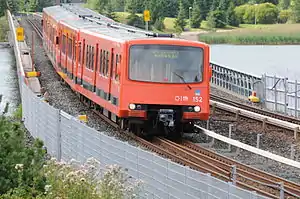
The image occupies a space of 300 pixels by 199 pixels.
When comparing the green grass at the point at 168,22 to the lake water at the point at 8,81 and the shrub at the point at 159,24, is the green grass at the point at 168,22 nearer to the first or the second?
the shrub at the point at 159,24

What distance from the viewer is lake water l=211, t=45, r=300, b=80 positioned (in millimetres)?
56219

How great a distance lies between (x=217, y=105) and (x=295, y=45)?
62987 mm

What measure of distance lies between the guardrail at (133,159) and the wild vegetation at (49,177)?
0.33 m

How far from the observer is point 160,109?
1845 cm

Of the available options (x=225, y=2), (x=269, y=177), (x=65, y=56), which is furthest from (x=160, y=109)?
(x=225, y=2)

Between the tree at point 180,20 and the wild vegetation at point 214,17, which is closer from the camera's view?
the wild vegetation at point 214,17

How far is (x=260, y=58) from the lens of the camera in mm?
69875

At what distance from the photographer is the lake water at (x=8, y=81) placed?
35.7 meters

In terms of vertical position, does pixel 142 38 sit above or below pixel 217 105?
above

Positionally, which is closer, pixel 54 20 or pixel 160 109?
pixel 160 109

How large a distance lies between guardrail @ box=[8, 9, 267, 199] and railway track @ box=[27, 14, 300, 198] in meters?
1.23

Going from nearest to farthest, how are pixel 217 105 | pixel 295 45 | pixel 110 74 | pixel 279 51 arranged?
pixel 110 74 < pixel 217 105 < pixel 279 51 < pixel 295 45

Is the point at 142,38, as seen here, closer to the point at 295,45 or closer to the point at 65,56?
the point at 65,56

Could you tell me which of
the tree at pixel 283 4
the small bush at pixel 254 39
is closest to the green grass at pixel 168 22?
the small bush at pixel 254 39
